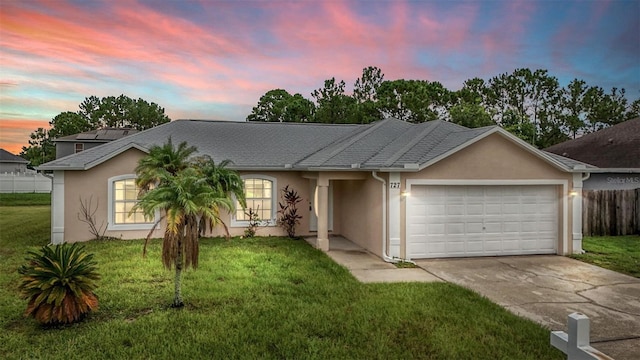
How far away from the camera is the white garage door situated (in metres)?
10.9

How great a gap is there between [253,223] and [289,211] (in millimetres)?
1339

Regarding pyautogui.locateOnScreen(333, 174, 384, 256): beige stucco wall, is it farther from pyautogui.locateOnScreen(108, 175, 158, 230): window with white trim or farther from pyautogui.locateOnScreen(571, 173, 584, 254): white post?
pyautogui.locateOnScreen(108, 175, 158, 230): window with white trim

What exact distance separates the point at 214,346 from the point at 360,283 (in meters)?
3.77

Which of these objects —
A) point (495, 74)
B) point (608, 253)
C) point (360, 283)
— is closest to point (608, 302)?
point (360, 283)

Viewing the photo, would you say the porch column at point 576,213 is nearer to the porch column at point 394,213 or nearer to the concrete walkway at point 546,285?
the concrete walkway at point 546,285

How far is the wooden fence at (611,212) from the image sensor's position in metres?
14.7

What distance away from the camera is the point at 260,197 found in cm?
1454

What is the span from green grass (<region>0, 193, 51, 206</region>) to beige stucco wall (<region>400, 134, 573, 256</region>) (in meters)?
26.3

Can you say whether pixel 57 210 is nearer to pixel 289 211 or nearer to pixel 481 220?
pixel 289 211

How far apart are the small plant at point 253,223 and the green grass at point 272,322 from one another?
4594 millimetres

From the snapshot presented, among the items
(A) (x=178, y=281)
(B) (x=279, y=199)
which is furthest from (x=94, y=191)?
(A) (x=178, y=281)

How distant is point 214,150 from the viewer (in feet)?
50.1

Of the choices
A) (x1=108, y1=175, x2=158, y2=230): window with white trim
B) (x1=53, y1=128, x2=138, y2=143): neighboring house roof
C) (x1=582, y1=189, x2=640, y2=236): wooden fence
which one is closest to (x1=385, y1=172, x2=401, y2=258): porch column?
(x1=108, y1=175, x2=158, y2=230): window with white trim

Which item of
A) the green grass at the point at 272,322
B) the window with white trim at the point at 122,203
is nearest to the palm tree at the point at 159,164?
the green grass at the point at 272,322
